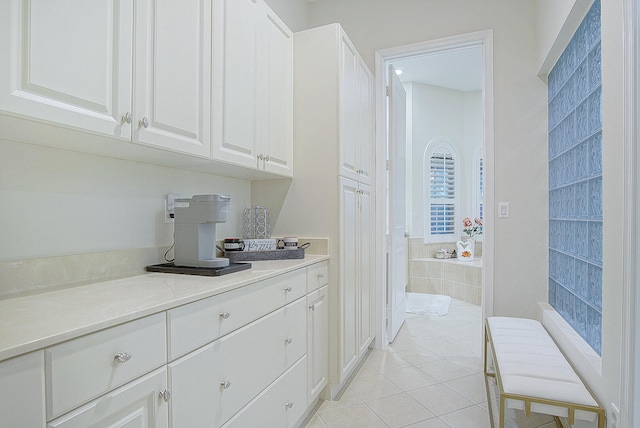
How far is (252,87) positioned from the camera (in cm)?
179

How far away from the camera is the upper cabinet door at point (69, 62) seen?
84cm

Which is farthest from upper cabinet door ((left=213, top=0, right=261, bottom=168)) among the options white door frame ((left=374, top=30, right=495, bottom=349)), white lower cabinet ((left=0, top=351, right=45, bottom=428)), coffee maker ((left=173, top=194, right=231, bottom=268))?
white door frame ((left=374, top=30, right=495, bottom=349))

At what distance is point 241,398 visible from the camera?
1.27 m

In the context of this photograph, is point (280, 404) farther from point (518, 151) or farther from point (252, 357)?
point (518, 151)

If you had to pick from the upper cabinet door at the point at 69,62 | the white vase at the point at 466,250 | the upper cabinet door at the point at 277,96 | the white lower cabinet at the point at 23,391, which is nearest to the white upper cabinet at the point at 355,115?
the upper cabinet door at the point at 277,96

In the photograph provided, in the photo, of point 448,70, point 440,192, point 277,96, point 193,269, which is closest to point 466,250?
A: point 440,192

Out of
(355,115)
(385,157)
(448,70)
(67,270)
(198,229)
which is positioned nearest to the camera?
(67,270)

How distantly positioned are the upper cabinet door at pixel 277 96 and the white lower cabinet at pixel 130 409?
1.23 metres

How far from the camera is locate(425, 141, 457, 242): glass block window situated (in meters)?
5.31

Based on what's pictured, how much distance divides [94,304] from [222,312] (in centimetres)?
38

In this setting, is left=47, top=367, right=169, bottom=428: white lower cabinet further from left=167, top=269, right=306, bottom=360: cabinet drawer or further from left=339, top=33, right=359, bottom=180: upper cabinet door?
left=339, top=33, right=359, bottom=180: upper cabinet door

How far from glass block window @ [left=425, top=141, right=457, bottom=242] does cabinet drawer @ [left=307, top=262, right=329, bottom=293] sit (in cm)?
356

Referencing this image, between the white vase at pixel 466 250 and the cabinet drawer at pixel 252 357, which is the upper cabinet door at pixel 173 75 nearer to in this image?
the cabinet drawer at pixel 252 357

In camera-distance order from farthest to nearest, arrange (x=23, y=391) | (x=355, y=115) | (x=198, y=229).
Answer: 1. (x=355, y=115)
2. (x=198, y=229)
3. (x=23, y=391)
